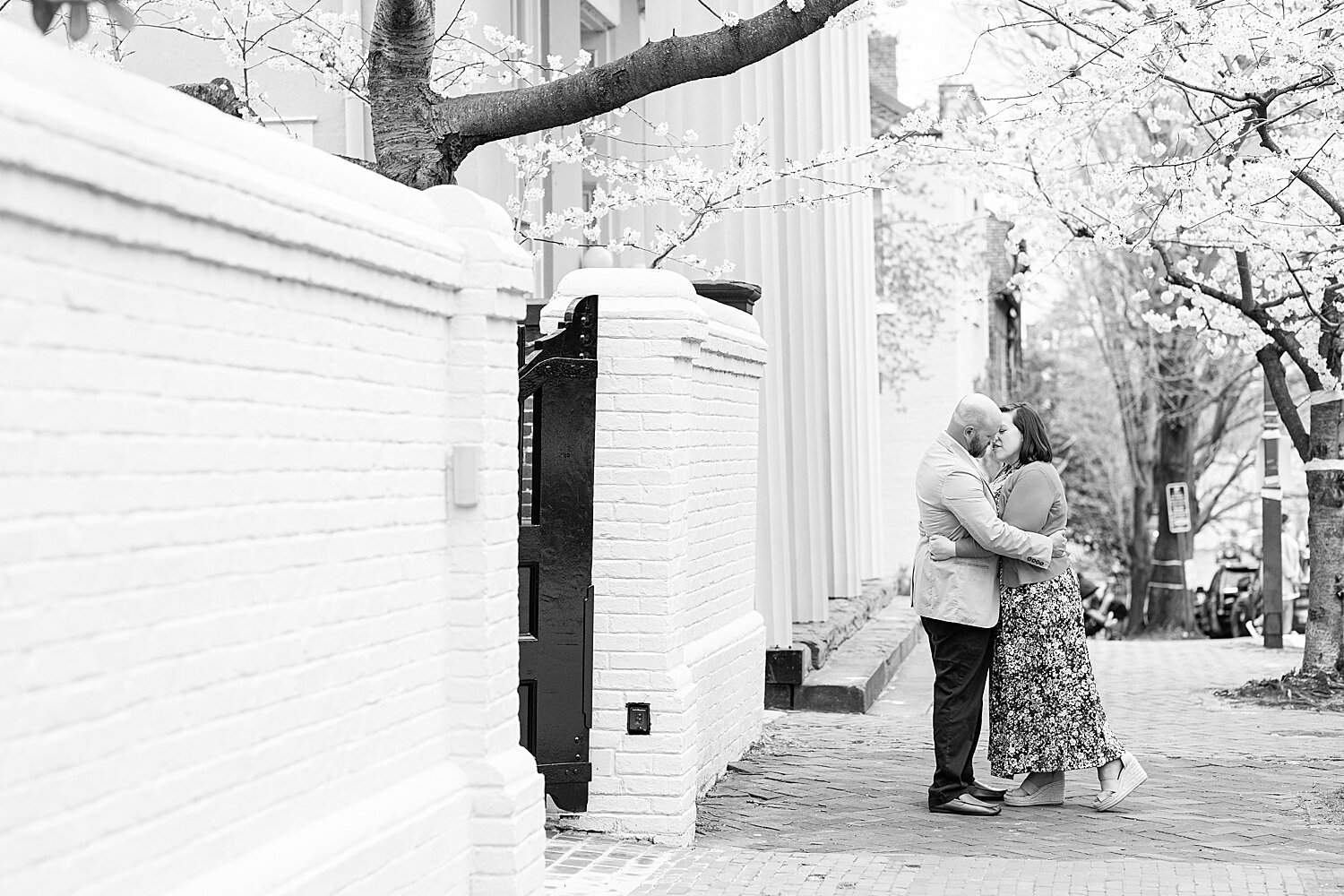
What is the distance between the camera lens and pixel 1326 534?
41.5 ft

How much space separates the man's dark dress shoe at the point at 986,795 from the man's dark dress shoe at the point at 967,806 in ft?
0.14

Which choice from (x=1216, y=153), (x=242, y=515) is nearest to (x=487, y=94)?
(x=242, y=515)

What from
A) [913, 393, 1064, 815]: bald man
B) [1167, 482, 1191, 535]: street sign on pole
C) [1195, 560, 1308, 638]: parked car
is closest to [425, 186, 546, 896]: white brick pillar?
[913, 393, 1064, 815]: bald man

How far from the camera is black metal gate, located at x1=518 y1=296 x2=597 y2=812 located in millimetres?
6746

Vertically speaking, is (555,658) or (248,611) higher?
(248,611)

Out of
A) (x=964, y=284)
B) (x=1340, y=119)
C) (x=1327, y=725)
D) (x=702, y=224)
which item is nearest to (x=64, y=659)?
(x=702, y=224)

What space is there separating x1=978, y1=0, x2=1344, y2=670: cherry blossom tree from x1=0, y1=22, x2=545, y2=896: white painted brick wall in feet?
18.2

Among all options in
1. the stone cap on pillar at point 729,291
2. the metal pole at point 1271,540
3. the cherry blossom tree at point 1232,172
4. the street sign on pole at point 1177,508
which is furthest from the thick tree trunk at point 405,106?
the street sign on pole at point 1177,508

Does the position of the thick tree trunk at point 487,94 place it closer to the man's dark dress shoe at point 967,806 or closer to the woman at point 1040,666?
the woman at point 1040,666

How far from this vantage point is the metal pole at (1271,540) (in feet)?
57.4

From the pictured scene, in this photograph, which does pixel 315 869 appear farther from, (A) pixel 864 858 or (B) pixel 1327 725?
(B) pixel 1327 725

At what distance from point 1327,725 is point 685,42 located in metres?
7.11

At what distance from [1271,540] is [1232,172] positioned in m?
6.63

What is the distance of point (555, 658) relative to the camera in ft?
22.4
